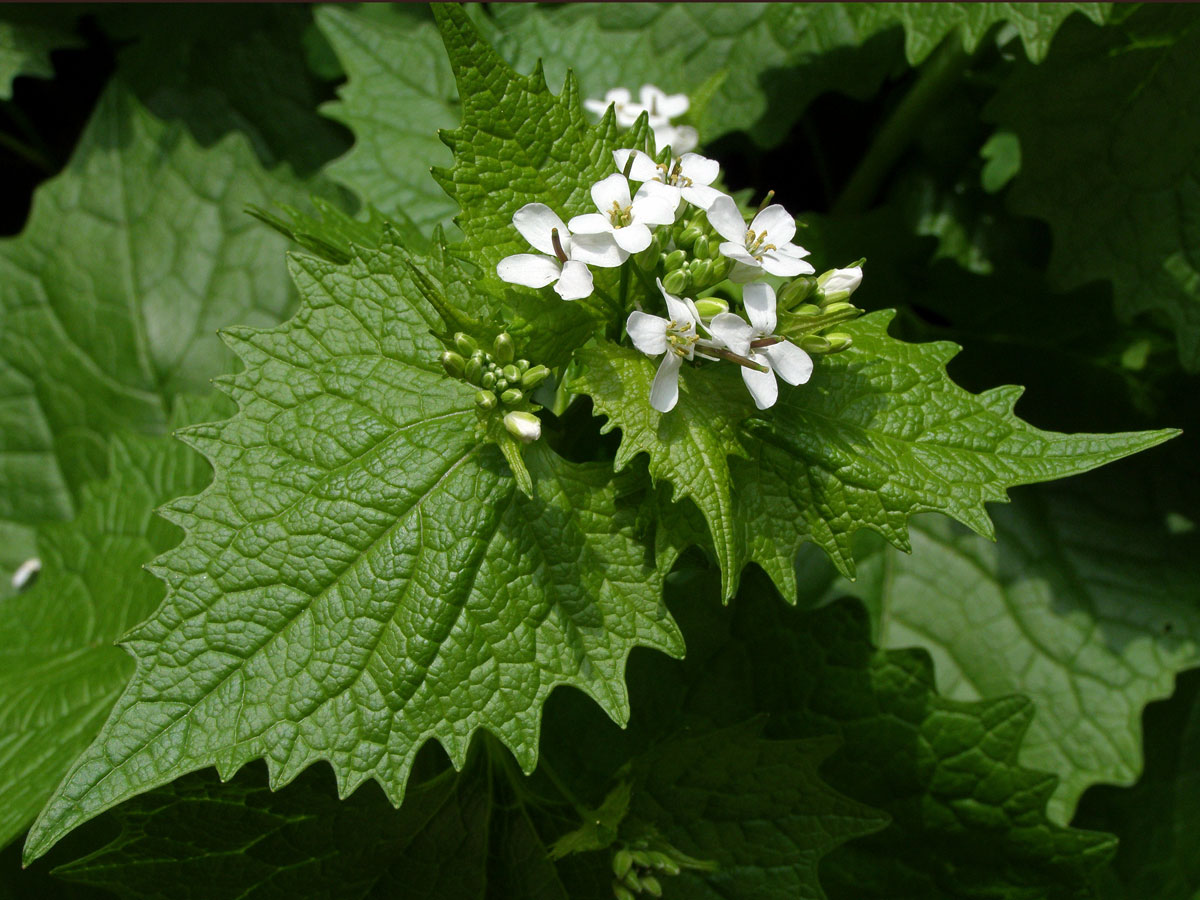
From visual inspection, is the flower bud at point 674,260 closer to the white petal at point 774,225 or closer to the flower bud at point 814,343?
A: the white petal at point 774,225

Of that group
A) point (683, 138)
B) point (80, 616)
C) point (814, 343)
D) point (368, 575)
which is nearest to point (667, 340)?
point (814, 343)

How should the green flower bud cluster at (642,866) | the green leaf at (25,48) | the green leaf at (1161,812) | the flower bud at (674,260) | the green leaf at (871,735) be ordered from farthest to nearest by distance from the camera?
the green leaf at (25,48), the green leaf at (1161,812), the green leaf at (871,735), the green flower bud cluster at (642,866), the flower bud at (674,260)

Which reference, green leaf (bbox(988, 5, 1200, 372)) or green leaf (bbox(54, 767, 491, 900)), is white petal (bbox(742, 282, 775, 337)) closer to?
green leaf (bbox(54, 767, 491, 900))

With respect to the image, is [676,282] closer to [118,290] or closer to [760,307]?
[760,307]

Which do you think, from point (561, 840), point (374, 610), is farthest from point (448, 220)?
point (561, 840)

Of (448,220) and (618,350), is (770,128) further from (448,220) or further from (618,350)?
(618,350)

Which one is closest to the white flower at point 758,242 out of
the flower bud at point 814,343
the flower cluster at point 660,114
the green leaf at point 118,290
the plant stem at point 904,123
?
the flower bud at point 814,343
